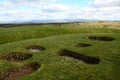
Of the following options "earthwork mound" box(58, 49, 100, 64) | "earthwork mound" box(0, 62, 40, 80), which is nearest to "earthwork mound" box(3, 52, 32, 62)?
"earthwork mound" box(0, 62, 40, 80)

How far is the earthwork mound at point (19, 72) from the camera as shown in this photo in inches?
1161

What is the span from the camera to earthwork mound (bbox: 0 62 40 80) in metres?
29.5

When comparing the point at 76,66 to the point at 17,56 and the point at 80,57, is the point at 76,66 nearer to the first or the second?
the point at 80,57

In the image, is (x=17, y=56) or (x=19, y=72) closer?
(x=19, y=72)

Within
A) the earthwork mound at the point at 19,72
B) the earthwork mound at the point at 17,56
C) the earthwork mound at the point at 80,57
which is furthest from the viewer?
the earthwork mound at the point at 17,56

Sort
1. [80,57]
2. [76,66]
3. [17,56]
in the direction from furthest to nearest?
[17,56] → [80,57] → [76,66]

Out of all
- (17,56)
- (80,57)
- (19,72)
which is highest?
(80,57)

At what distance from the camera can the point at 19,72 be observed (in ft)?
103

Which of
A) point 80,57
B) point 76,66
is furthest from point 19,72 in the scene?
point 80,57

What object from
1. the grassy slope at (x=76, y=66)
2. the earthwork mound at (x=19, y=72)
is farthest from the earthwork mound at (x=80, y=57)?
the earthwork mound at (x=19, y=72)

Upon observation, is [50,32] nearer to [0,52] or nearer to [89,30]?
[89,30]

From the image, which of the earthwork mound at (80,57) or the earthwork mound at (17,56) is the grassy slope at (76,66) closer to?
the earthwork mound at (80,57)

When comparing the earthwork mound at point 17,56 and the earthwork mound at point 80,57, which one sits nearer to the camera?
the earthwork mound at point 80,57

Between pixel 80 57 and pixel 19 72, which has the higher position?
pixel 80 57
